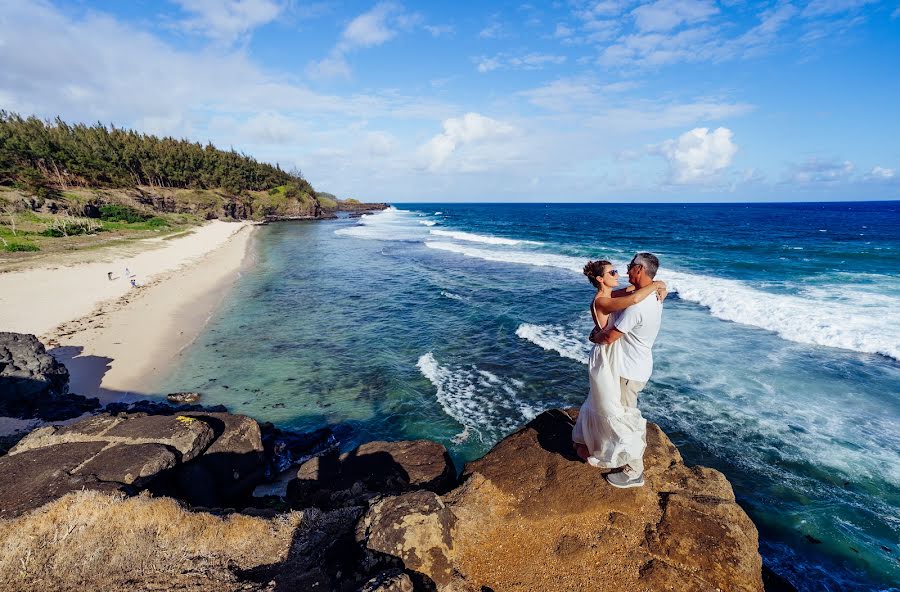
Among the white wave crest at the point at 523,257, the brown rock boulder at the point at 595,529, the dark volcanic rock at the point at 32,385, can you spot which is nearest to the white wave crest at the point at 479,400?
the brown rock boulder at the point at 595,529

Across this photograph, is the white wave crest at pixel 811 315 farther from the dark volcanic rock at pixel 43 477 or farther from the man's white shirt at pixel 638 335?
the dark volcanic rock at pixel 43 477

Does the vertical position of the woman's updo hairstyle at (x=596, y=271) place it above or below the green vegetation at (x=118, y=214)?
below

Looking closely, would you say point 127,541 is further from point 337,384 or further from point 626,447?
point 337,384

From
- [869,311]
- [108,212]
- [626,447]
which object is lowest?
[869,311]

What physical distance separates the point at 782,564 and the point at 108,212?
61332mm

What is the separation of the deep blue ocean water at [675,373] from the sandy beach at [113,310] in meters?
1.26

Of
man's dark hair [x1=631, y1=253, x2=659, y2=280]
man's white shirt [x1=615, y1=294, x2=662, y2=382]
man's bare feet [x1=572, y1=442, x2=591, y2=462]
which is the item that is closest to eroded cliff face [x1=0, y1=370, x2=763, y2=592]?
man's bare feet [x1=572, y1=442, x2=591, y2=462]

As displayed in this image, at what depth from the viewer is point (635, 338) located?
4.29m

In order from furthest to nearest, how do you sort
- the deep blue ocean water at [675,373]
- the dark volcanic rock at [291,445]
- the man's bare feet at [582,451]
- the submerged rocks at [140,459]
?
the dark volcanic rock at [291,445], the deep blue ocean water at [675,373], the submerged rocks at [140,459], the man's bare feet at [582,451]

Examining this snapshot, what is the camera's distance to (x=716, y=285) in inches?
921

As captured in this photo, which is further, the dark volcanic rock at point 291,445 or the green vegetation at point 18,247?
the green vegetation at point 18,247

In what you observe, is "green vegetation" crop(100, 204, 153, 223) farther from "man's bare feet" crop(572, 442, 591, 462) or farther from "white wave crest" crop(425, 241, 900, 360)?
"man's bare feet" crop(572, 442, 591, 462)

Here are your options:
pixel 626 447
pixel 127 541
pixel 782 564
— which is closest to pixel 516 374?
pixel 782 564

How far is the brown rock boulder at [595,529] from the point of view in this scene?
3.72 meters
